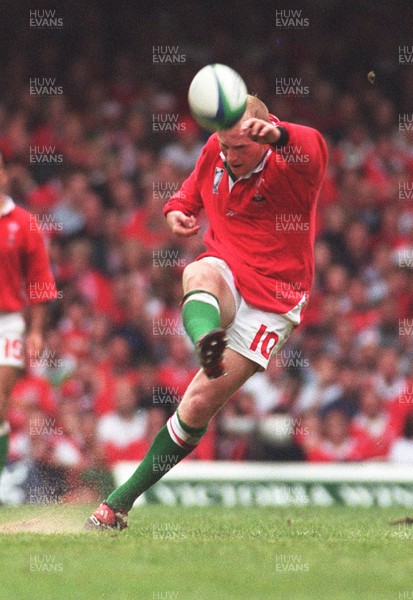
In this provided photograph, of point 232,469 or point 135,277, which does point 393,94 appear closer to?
point 135,277

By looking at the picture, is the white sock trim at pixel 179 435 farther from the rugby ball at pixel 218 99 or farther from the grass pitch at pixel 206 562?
the rugby ball at pixel 218 99

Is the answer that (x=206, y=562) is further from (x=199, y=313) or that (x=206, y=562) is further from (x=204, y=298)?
(x=204, y=298)

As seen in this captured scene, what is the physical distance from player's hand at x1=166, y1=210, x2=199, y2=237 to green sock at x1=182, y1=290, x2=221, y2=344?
0.41 meters

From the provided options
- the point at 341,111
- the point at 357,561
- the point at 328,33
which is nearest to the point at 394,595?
the point at 357,561

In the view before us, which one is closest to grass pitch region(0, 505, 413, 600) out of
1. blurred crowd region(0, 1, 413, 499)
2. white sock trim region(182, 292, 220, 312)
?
white sock trim region(182, 292, 220, 312)

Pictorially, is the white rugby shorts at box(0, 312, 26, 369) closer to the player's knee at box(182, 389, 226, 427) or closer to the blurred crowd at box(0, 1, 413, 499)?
the player's knee at box(182, 389, 226, 427)

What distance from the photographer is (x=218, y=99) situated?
627 cm

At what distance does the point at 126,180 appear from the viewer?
14.2 m

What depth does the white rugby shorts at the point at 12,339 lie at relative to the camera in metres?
8.08

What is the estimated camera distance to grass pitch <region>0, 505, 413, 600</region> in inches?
182

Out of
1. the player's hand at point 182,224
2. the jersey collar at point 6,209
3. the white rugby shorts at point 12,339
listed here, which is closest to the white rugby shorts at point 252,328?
the player's hand at point 182,224

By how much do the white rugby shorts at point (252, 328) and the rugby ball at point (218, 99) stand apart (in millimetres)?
881

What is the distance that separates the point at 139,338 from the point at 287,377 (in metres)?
1.66

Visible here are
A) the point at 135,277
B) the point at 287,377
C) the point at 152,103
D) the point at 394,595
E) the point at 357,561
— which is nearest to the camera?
the point at 394,595
